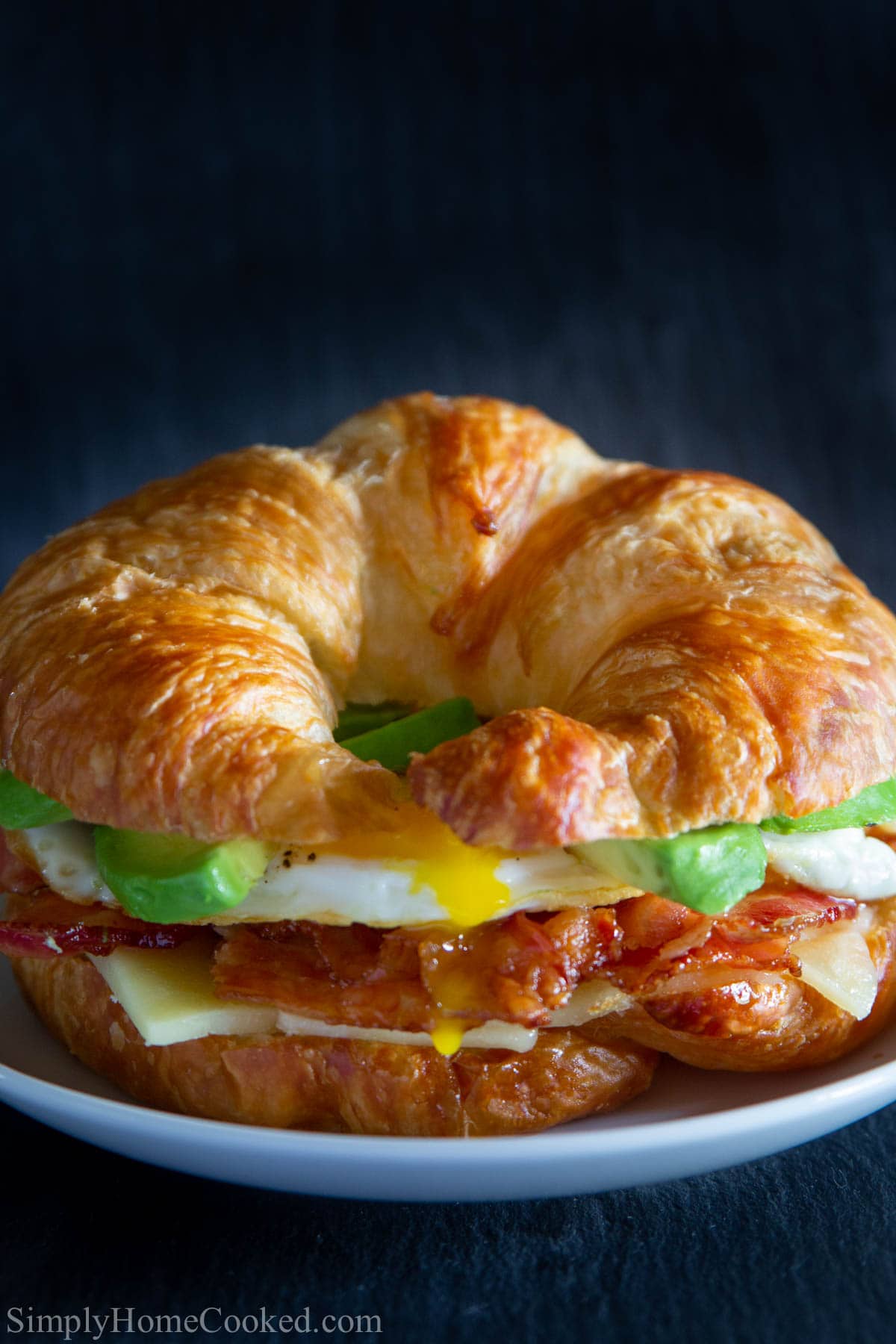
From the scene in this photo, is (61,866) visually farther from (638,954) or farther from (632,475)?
(632,475)

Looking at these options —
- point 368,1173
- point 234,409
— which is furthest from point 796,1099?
point 234,409

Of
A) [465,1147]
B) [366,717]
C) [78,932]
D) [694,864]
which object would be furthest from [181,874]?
[366,717]

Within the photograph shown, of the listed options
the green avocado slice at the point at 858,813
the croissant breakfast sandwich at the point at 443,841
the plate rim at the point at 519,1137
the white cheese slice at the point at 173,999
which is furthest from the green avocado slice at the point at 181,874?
the green avocado slice at the point at 858,813

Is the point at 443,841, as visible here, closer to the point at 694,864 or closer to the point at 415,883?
the point at 415,883

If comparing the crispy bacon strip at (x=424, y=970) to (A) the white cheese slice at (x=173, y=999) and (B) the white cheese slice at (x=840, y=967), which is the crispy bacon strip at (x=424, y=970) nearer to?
(A) the white cheese slice at (x=173, y=999)

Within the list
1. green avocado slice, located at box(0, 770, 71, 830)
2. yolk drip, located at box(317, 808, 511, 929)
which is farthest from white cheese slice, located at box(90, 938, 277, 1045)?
yolk drip, located at box(317, 808, 511, 929)

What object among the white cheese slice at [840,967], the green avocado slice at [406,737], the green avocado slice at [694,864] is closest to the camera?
the green avocado slice at [694,864]

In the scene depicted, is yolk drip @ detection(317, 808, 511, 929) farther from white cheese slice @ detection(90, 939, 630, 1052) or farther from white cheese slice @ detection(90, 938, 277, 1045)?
white cheese slice @ detection(90, 938, 277, 1045)
